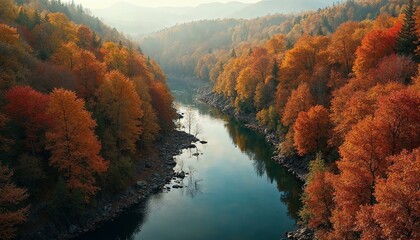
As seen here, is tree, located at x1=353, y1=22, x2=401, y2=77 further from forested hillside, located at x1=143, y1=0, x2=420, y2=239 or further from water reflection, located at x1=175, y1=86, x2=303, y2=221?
water reflection, located at x1=175, y1=86, x2=303, y2=221

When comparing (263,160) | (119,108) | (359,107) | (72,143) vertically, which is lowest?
(263,160)

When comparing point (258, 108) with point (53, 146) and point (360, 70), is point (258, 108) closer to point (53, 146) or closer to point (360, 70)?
point (360, 70)

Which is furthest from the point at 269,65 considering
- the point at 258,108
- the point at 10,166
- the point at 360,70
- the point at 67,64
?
the point at 10,166

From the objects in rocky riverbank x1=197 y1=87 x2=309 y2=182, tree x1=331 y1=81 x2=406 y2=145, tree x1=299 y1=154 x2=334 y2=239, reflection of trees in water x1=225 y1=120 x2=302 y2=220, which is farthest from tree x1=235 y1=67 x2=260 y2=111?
tree x1=299 y1=154 x2=334 y2=239

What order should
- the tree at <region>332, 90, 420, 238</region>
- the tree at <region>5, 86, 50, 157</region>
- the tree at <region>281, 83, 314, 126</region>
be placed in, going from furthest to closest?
the tree at <region>281, 83, 314, 126</region>, the tree at <region>5, 86, 50, 157</region>, the tree at <region>332, 90, 420, 238</region>

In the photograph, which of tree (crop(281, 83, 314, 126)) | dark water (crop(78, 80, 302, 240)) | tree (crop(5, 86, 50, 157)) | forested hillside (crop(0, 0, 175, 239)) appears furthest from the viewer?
tree (crop(281, 83, 314, 126))

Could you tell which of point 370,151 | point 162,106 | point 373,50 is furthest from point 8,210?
point 373,50

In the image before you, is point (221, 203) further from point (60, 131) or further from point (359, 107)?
point (60, 131)
